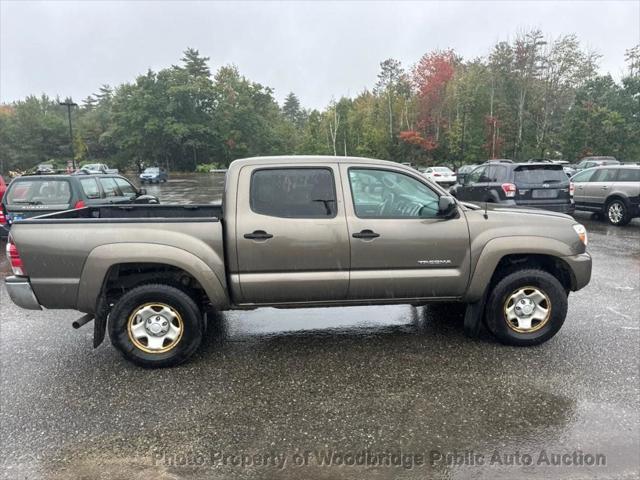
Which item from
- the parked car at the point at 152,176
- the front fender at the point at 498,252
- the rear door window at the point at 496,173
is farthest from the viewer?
the parked car at the point at 152,176

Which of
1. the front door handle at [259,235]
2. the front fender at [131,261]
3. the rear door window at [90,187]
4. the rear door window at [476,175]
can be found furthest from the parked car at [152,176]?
the front door handle at [259,235]

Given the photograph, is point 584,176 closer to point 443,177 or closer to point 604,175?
point 604,175

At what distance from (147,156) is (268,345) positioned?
199ft

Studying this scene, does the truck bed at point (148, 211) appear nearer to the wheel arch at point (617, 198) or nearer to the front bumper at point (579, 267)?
the front bumper at point (579, 267)

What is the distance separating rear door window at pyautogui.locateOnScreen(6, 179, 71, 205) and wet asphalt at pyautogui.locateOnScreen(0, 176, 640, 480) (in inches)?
172

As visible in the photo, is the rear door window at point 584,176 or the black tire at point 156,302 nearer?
the black tire at point 156,302

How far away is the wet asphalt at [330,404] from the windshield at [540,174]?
21.4 ft

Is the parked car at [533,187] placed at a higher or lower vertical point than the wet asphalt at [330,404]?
higher

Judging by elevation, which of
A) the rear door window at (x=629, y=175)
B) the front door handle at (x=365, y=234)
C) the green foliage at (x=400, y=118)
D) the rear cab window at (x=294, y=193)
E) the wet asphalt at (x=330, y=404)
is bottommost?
the wet asphalt at (x=330, y=404)

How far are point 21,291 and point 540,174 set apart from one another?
1090 cm

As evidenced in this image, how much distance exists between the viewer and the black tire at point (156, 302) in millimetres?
4109

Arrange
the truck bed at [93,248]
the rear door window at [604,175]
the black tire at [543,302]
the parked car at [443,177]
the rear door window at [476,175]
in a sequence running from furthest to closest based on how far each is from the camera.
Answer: the parked car at [443,177] → the rear door window at [604,175] → the rear door window at [476,175] → the black tire at [543,302] → the truck bed at [93,248]

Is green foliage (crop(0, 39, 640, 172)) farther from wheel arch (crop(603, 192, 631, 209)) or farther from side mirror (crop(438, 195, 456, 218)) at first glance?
side mirror (crop(438, 195, 456, 218))

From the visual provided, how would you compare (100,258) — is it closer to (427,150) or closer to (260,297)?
(260,297)
